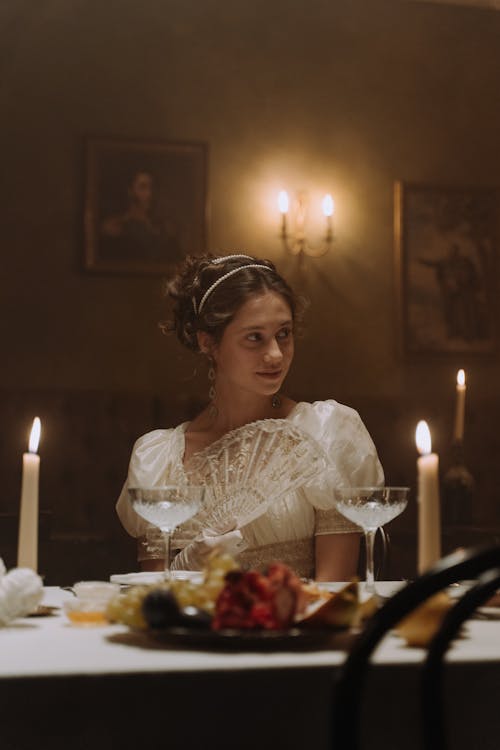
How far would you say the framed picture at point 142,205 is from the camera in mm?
4910

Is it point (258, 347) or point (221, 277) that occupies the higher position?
point (221, 277)

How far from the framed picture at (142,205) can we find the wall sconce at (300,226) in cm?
40

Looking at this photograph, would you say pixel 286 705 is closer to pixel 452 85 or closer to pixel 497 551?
pixel 497 551

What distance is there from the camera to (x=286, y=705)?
0.92 metres

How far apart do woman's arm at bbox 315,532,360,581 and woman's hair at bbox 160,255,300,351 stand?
0.62m

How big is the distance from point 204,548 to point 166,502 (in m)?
0.48

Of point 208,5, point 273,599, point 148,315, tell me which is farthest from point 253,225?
point 273,599

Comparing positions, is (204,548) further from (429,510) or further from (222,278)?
(222,278)

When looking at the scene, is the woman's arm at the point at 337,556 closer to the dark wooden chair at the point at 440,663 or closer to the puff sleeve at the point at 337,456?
the puff sleeve at the point at 337,456

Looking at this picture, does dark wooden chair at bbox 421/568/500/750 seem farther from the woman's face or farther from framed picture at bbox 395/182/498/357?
framed picture at bbox 395/182/498/357

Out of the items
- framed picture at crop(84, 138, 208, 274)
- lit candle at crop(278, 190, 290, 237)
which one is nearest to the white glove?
framed picture at crop(84, 138, 208, 274)

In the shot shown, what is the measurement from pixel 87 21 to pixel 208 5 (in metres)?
0.62

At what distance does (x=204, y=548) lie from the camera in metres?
1.81

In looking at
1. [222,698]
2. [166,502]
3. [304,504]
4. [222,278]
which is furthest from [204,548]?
[222,278]
